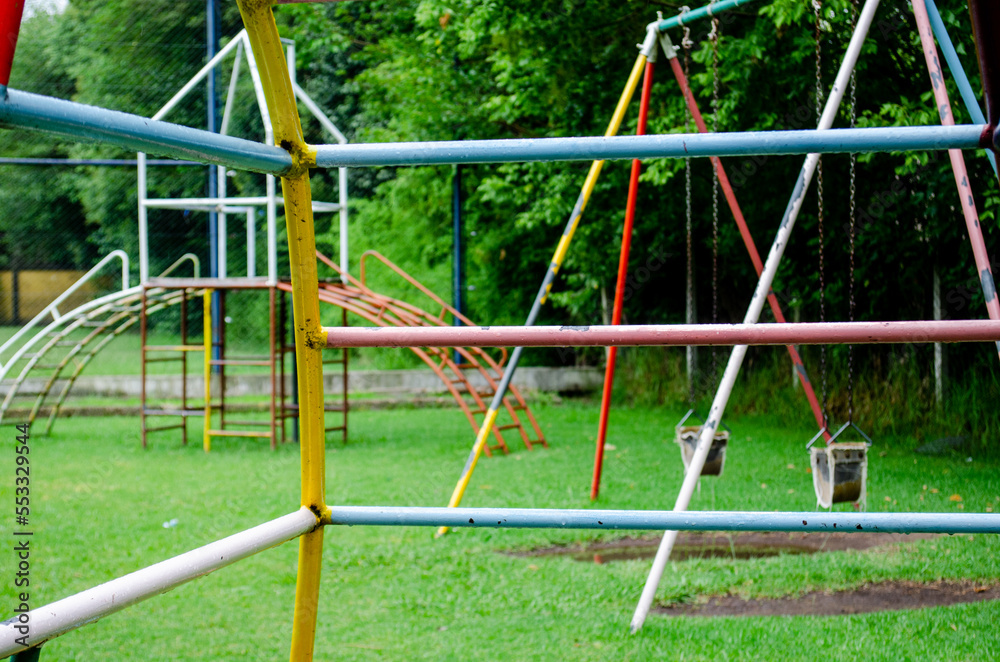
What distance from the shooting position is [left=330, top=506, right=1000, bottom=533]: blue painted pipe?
1171mm

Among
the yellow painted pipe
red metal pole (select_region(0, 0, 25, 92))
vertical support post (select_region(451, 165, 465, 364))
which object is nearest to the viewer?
red metal pole (select_region(0, 0, 25, 92))

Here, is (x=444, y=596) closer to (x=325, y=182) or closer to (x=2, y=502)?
(x=2, y=502)

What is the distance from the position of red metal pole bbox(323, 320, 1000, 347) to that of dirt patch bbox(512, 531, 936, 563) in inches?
116

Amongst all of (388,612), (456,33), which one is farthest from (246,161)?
(456,33)

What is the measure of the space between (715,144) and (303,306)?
23.1 inches

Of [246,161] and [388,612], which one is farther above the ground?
[246,161]

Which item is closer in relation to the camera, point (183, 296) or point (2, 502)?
point (2, 502)

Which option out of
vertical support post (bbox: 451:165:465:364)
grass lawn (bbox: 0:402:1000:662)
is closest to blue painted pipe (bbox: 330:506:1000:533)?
grass lawn (bbox: 0:402:1000:662)

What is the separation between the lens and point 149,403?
1045 cm

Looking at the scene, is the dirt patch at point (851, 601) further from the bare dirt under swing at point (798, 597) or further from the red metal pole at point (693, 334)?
the red metal pole at point (693, 334)

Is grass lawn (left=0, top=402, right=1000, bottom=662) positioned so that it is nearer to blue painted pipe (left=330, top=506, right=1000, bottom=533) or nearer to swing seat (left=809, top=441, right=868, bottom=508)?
swing seat (left=809, top=441, right=868, bottom=508)

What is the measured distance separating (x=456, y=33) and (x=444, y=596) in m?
7.62

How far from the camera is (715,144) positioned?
43.8 inches

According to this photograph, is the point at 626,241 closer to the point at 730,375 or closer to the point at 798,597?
the point at 730,375
